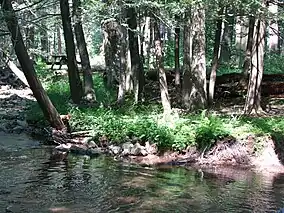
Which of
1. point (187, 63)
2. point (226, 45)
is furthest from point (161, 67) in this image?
point (226, 45)

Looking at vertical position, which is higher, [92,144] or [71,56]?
[71,56]

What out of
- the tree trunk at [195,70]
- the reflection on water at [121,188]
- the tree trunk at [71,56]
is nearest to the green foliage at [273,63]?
the tree trunk at [195,70]

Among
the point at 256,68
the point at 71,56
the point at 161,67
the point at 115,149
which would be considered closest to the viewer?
the point at 115,149

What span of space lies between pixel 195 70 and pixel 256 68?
2.18 metres

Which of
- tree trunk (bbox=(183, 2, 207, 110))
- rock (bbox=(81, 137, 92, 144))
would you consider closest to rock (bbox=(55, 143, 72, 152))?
rock (bbox=(81, 137, 92, 144))

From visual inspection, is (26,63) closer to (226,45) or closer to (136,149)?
(136,149)

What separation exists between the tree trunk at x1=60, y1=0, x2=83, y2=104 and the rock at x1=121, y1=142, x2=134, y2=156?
5508mm

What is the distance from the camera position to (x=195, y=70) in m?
14.5

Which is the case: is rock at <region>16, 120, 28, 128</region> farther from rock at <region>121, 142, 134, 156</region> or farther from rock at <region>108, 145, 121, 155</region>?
rock at <region>121, 142, 134, 156</region>

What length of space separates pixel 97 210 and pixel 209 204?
6.26 feet

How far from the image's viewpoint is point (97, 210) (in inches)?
286

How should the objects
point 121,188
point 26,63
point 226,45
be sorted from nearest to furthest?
1. point 121,188
2. point 26,63
3. point 226,45

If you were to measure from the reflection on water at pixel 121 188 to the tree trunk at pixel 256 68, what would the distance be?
142 inches

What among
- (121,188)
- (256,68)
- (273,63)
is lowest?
(121,188)
